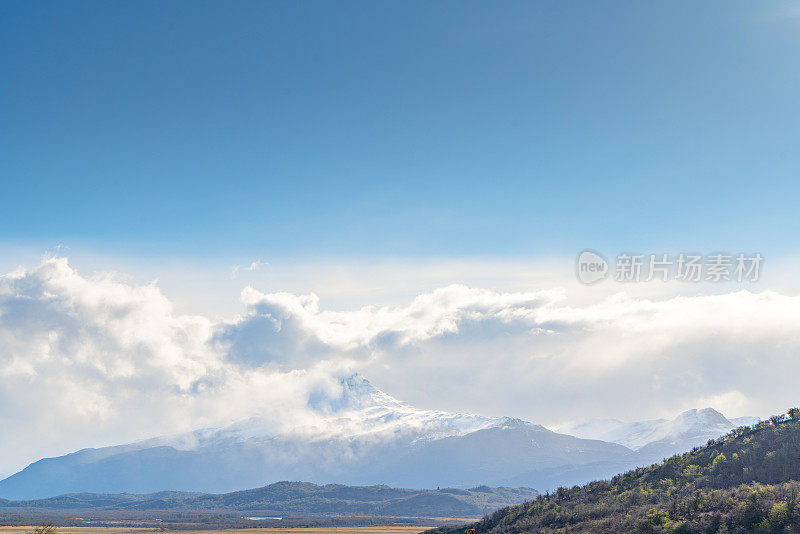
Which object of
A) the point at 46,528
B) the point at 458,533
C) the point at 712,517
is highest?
the point at 46,528

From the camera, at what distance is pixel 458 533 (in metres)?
140

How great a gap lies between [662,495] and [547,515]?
1878 cm

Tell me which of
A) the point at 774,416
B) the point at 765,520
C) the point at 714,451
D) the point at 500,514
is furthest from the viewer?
the point at 500,514

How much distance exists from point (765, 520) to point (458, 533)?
78.3 metres

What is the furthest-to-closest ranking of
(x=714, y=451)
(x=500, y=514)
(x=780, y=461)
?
(x=500, y=514) < (x=714, y=451) < (x=780, y=461)

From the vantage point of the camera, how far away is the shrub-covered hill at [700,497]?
74750 mm

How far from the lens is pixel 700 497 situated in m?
87.8

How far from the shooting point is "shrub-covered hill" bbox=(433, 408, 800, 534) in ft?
245

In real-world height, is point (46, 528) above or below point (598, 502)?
above

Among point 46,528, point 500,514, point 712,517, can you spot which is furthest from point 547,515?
point 46,528

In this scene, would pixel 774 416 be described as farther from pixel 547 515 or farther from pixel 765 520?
pixel 765 520

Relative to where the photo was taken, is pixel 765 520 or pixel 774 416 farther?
pixel 774 416

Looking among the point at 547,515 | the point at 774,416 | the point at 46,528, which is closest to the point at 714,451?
the point at 774,416

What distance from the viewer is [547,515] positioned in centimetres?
11206
